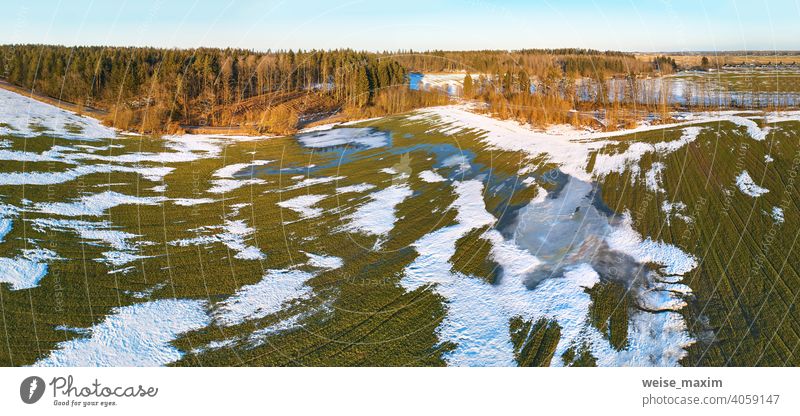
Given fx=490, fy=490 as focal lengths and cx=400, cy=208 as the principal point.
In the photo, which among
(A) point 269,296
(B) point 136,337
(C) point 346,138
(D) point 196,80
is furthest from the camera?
(D) point 196,80

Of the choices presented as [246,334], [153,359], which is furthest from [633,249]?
[153,359]

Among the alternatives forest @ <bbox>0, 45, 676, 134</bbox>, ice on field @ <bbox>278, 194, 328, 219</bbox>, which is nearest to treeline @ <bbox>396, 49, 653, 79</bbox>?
forest @ <bbox>0, 45, 676, 134</bbox>

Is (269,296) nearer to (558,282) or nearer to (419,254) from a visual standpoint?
(419,254)

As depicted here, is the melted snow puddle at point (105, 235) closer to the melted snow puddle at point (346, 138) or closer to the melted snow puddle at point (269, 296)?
the melted snow puddle at point (269, 296)

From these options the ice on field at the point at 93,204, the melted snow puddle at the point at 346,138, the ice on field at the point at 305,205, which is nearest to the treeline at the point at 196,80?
the melted snow puddle at the point at 346,138

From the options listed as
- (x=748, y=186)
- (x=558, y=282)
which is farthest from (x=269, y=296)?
(x=748, y=186)
